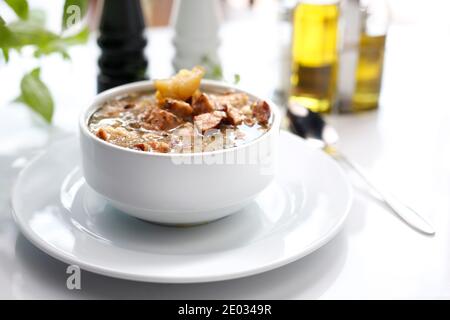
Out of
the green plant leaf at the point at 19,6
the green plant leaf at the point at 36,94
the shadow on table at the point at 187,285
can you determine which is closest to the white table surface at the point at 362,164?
the shadow on table at the point at 187,285

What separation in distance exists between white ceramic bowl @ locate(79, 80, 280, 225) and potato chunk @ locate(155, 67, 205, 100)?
0.19 meters

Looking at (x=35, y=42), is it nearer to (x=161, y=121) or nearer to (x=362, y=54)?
(x=161, y=121)

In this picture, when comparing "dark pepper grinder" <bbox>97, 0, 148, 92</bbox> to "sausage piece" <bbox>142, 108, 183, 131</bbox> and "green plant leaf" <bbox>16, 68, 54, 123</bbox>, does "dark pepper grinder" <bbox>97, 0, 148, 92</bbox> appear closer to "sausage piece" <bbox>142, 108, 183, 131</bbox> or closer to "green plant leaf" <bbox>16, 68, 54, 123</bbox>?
"green plant leaf" <bbox>16, 68, 54, 123</bbox>

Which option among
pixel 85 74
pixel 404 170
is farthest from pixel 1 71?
pixel 404 170

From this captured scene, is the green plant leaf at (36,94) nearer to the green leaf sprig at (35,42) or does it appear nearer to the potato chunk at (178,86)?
the green leaf sprig at (35,42)

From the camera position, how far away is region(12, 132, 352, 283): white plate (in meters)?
1.07

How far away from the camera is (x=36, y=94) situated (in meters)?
1.53

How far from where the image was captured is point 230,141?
3.96 ft

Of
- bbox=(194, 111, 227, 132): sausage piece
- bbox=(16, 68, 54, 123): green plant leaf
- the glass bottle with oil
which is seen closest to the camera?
bbox=(194, 111, 227, 132): sausage piece

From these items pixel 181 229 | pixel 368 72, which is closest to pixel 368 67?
pixel 368 72

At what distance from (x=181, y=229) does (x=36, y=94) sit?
54 cm

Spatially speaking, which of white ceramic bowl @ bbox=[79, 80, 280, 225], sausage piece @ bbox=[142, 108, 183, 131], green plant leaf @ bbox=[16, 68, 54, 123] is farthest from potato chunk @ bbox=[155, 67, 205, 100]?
green plant leaf @ bbox=[16, 68, 54, 123]

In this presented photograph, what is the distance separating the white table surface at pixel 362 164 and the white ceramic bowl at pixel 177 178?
13 cm

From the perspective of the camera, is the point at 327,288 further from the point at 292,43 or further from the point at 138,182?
the point at 292,43
